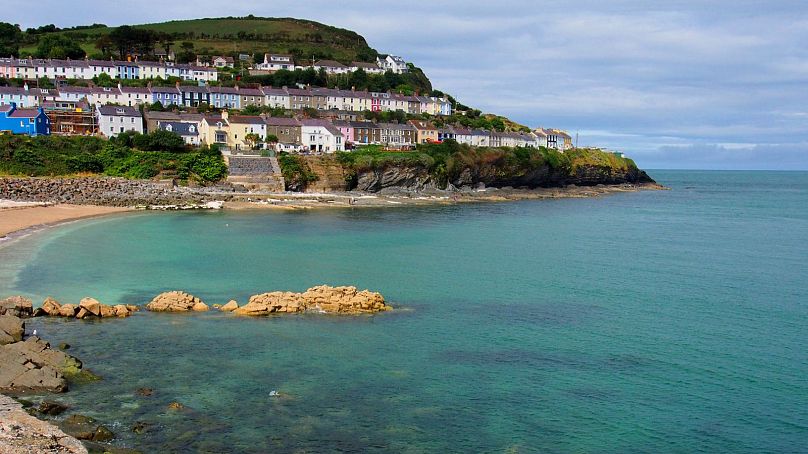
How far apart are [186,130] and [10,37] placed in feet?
238

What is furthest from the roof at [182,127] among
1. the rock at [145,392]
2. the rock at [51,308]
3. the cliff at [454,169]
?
the rock at [145,392]

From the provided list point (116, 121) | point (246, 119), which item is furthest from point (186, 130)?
point (116, 121)

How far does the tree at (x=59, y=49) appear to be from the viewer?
111 m

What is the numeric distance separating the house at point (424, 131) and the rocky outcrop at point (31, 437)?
88.1m

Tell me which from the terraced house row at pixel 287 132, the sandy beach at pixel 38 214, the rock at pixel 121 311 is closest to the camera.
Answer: the rock at pixel 121 311

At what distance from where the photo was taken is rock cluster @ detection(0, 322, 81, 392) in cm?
1689

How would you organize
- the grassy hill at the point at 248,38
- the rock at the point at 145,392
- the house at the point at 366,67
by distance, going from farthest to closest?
1. the grassy hill at the point at 248,38
2. the house at the point at 366,67
3. the rock at the point at 145,392

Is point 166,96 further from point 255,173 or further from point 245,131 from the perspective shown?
point 255,173

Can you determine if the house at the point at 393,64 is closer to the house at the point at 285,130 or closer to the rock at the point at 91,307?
the house at the point at 285,130

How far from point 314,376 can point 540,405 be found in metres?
6.21

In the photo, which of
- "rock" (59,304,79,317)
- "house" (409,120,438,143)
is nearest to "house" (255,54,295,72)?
"house" (409,120,438,143)

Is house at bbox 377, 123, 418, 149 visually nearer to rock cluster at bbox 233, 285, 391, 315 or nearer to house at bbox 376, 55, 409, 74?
house at bbox 376, 55, 409, 74

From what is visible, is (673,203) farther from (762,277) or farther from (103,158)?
(103,158)

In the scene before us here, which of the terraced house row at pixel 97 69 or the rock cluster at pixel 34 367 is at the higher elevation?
the terraced house row at pixel 97 69
